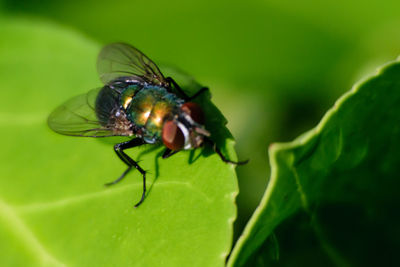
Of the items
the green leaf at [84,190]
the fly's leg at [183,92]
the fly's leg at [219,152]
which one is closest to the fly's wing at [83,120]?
the green leaf at [84,190]

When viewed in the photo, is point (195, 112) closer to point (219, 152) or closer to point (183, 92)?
point (219, 152)

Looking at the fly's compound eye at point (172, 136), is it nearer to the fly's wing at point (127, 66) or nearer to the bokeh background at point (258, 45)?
the fly's wing at point (127, 66)

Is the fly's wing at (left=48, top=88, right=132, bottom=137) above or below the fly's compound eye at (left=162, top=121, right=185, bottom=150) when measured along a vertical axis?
below

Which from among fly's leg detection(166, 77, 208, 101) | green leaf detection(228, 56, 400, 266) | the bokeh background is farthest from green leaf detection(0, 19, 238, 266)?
the bokeh background

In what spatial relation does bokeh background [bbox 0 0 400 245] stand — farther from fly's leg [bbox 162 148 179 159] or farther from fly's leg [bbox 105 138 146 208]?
fly's leg [bbox 162 148 179 159]

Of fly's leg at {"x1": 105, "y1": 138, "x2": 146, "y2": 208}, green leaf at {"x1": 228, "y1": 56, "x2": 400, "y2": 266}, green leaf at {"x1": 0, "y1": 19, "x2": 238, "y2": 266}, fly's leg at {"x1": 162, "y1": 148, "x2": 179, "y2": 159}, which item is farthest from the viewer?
fly's leg at {"x1": 162, "y1": 148, "x2": 179, "y2": 159}

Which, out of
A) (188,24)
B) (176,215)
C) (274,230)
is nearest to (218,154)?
(176,215)

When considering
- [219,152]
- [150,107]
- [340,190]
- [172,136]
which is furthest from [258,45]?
[340,190]
